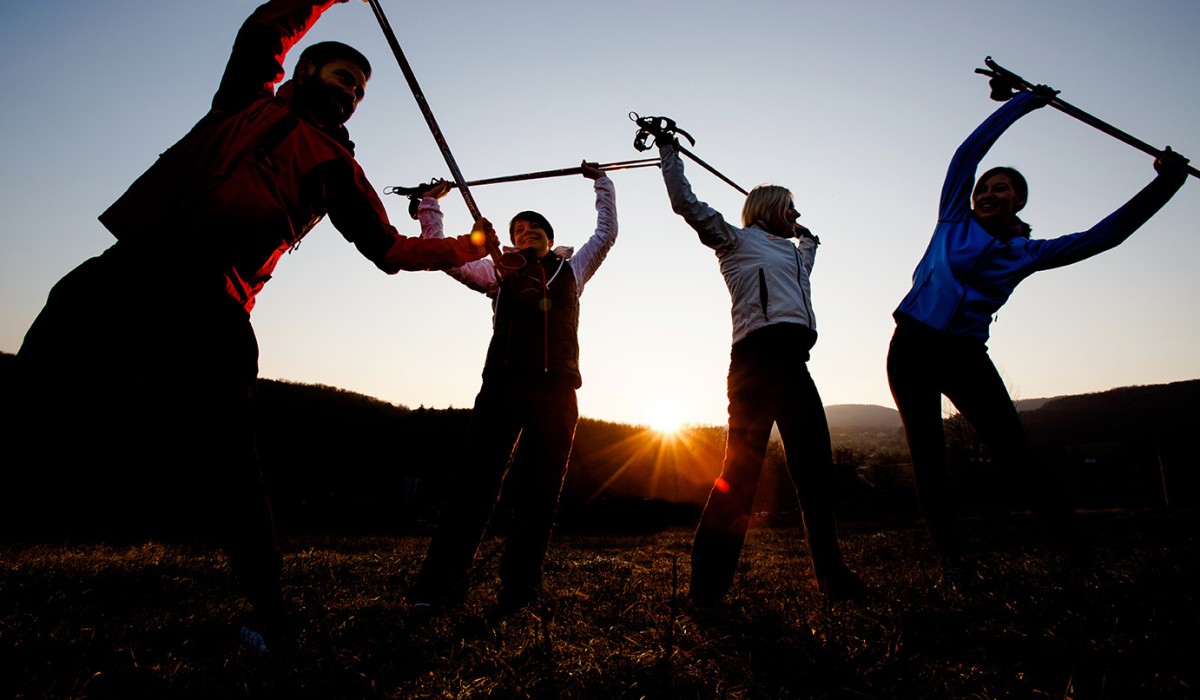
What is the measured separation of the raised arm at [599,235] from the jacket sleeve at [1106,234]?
2671 millimetres

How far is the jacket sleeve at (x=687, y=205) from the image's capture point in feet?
11.1

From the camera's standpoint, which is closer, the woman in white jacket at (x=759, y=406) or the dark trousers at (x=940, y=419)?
the woman in white jacket at (x=759, y=406)

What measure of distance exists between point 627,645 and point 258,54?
2.71 meters

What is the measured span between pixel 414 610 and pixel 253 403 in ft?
3.92

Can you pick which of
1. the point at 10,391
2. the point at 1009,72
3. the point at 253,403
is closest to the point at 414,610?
the point at 253,403

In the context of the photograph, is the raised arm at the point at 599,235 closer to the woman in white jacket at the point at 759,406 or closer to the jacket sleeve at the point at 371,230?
the woman in white jacket at the point at 759,406

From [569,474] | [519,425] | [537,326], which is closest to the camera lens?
[519,425]

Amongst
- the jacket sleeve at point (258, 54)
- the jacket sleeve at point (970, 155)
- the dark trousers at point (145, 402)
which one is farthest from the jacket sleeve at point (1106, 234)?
the dark trousers at point (145, 402)

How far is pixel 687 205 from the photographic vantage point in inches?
134

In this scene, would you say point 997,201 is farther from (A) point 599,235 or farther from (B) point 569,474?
(B) point 569,474

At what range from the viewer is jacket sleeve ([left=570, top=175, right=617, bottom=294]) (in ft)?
12.5

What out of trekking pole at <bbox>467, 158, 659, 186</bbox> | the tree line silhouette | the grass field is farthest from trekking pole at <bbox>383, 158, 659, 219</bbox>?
the tree line silhouette

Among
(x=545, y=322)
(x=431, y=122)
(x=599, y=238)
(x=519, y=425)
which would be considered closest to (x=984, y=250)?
(x=599, y=238)

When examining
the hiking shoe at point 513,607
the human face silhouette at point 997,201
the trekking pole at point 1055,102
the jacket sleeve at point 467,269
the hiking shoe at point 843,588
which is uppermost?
the trekking pole at point 1055,102
